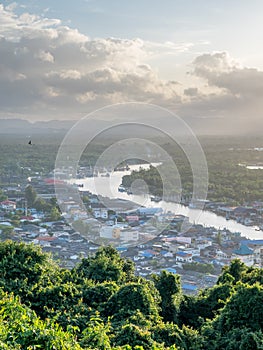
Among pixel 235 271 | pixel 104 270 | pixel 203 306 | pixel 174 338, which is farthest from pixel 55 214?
pixel 174 338

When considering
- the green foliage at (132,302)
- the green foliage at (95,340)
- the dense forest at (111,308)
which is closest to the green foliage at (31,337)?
the dense forest at (111,308)

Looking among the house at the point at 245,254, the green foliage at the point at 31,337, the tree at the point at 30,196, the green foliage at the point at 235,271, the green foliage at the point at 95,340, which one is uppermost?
the green foliage at the point at 31,337

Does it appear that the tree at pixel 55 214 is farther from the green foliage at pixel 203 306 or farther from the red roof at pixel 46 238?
the green foliage at pixel 203 306

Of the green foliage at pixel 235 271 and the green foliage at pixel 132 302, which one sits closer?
the green foliage at pixel 132 302

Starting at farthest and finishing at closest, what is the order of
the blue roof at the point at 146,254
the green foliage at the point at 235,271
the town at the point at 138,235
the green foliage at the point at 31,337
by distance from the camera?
1. the blue roof at the point at 146,254
2. the town at the point at 138,235
3. the green foliage at the point at 235,271
4. the green foliage at the point at 31,337

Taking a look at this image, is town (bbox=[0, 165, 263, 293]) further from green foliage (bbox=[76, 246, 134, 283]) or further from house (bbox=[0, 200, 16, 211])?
green foliage (bbox=[76, 246, 134, 283])

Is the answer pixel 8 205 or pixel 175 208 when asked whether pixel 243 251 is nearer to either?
pixel 175 208

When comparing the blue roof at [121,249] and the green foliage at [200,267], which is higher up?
the blue roof at [121,249]

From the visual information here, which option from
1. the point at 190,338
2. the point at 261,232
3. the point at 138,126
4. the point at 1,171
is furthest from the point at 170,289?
the point at 1,171
